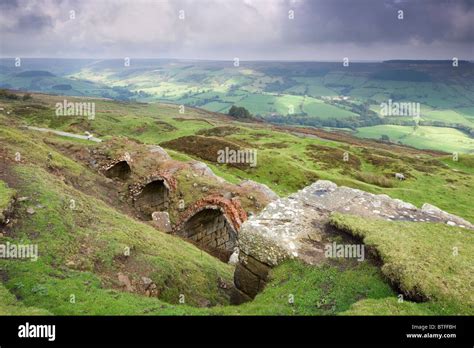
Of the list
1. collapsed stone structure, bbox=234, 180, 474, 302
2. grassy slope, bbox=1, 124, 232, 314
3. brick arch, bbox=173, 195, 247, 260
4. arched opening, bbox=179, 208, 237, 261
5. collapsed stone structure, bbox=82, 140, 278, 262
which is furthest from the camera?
arched opening, bbox=179, 208, 237, 261

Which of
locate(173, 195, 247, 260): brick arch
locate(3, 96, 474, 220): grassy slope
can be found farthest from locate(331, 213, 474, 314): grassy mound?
locate(3, 96, 474, 220): grassy slope

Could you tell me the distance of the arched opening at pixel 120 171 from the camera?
144 ft

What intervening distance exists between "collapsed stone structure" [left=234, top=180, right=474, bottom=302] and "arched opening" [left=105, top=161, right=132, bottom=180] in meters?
27.6

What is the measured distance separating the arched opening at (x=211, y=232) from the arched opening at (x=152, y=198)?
5.55 m

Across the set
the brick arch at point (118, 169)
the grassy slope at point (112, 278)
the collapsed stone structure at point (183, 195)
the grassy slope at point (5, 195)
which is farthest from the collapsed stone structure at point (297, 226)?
the brick arch at point (118, 169)

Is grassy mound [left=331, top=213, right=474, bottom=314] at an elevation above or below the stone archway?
above

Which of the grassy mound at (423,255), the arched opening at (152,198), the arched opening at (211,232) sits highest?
the grassy mound at (423,255)

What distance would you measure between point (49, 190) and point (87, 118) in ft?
309

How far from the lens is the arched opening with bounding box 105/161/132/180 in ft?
144

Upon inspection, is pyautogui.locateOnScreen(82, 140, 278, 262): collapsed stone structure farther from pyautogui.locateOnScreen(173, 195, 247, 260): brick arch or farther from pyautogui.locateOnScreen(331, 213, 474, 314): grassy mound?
pyautogui.locateOnScreen(331, 213, 474, 314): grassy mound

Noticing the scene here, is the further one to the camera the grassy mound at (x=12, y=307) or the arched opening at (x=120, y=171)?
the arched opening at (x=120, y=171)

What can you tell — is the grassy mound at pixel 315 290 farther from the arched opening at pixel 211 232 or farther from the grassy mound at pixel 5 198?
the arched opening at pixel 211 232

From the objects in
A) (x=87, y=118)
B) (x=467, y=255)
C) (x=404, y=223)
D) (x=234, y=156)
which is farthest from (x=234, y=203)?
(x=87, y=118)

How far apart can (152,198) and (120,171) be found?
6.81 m
